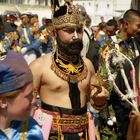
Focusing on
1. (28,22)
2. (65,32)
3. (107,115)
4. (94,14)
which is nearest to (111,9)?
(94,14)

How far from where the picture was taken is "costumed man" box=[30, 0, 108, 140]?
400cm

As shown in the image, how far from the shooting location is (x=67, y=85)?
160 inches

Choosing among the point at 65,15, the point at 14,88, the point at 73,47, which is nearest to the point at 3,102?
the point at 14,88

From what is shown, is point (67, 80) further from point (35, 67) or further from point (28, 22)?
point (28, 22)

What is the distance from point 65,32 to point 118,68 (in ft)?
1.62

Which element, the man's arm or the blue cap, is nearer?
the blue cap

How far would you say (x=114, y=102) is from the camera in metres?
4.56

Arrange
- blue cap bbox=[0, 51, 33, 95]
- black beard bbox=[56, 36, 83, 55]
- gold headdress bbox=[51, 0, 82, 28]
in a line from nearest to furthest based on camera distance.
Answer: blue cap bbox=[0, 51, 33, 95], black beard bbox=[56, 36, 83, 55], gold headdress bbox=[51, 0, 82, 28]

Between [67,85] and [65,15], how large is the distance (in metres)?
0.55

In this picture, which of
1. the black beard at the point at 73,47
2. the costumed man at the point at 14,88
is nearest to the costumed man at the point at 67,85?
the black beard at the point at 73,47

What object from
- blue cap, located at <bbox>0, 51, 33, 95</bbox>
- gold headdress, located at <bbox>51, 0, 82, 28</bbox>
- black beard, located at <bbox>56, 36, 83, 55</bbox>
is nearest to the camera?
blue cap, located at <bbox>0, 51, 33, 95</bbox>

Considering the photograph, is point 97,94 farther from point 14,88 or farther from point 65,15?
point 14,88

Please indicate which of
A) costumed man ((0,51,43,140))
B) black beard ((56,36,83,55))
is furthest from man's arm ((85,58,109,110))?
costumed man ((0,51,43,140))

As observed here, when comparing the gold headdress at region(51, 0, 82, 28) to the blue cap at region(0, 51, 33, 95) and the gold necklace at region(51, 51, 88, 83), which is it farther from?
the blue cap at region(0, 51, 33, 95)
